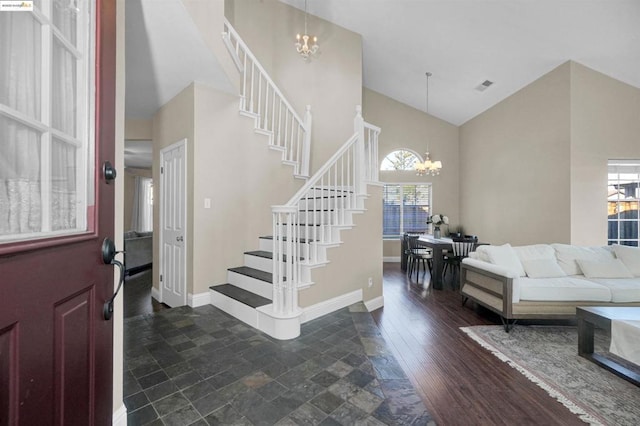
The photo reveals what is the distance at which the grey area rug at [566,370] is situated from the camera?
6.36ft

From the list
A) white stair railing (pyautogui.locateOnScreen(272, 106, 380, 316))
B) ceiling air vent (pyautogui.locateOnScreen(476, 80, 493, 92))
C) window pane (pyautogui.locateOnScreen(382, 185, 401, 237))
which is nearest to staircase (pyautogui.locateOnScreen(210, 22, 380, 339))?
white stair railing (pyautogui.locateOnScreen(272, 106, 380, 316))

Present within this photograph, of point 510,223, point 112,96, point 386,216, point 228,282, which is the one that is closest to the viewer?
point 112,96

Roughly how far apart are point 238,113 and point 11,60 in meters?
3.08

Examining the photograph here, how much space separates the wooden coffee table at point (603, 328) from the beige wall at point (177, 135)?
403 cm

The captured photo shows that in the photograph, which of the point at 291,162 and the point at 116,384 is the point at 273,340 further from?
the point at 291,162

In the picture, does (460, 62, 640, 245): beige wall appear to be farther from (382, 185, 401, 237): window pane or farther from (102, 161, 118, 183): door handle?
(102, 161, 118, 183): door handle

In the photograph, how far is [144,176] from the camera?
26.7ft

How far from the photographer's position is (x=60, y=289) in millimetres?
826

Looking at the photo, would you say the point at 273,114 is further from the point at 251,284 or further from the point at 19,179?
the point at 19,179

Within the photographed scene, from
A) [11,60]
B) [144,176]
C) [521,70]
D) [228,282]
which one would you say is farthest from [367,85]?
[11,60]

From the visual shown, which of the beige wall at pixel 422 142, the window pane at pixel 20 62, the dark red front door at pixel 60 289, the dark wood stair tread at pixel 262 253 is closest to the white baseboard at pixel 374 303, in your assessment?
the dark wood stair tread at pixel 262 253

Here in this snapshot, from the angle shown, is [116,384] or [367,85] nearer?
[116,384]

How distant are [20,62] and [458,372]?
10.3 ft

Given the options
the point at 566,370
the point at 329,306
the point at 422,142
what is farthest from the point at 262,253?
the point at 422,142
